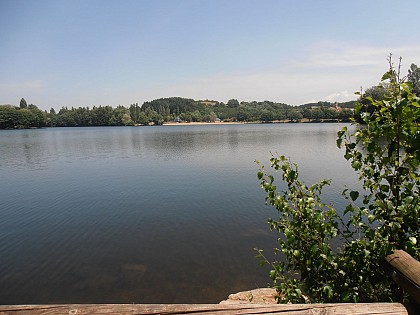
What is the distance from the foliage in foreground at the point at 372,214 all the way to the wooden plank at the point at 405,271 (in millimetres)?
Answer: 88

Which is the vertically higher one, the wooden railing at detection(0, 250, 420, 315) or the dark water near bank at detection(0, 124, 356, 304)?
the wooden railing at detection(0, 250, 420, 315)

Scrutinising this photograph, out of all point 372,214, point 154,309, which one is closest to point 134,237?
point 372,214

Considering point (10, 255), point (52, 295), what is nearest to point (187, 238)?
point (52, 295)

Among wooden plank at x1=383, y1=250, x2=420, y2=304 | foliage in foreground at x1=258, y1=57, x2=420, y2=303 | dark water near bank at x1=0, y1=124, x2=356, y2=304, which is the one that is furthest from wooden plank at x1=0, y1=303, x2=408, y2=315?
dark water near bank at x1=0, y1=124, x2=356, y2=304

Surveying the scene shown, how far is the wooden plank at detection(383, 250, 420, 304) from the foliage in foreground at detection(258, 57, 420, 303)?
88 millimetres

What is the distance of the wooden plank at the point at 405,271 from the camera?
2.28 meters

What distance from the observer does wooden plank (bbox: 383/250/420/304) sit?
7.48ft

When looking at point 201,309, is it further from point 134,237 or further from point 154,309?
point 134,237

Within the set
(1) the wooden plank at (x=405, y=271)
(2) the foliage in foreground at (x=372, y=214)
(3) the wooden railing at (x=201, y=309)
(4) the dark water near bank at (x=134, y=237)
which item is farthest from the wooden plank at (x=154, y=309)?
(4) the dark water near bank at (x=134, y=237)

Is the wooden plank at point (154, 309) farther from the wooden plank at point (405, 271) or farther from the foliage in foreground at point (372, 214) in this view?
the foliage in foreground at point (372, 214)

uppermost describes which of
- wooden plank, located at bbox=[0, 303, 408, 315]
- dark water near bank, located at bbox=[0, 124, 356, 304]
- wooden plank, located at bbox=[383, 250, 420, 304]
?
wooden plank, located at bbox=[0, 303, 408, 315]

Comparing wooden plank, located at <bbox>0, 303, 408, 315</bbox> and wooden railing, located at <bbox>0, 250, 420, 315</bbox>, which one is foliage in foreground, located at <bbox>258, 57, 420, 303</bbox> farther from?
wooden plank, located at <bbox>0, 303, 408, 315</bbox>

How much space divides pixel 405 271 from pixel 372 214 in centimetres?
101

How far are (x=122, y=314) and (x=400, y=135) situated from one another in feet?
10.3
